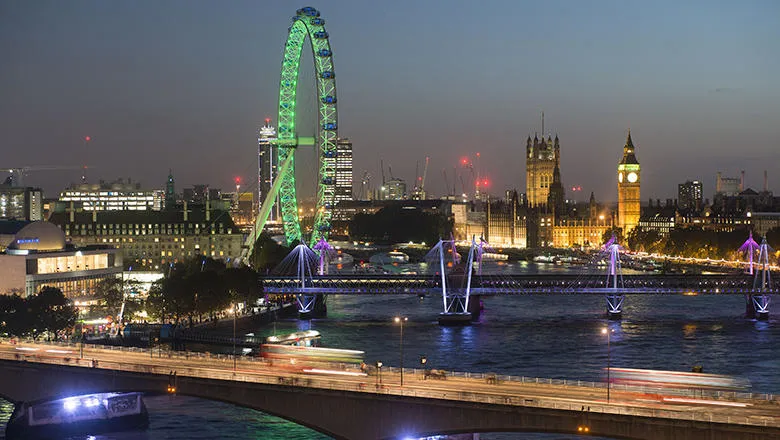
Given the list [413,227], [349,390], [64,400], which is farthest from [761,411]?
[413,227]

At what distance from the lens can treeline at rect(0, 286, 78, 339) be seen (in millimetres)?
56250

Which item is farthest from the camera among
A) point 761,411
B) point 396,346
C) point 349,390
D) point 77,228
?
point 77,228

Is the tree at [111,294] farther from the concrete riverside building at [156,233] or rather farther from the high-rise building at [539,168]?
the high-rise building at [539,168]

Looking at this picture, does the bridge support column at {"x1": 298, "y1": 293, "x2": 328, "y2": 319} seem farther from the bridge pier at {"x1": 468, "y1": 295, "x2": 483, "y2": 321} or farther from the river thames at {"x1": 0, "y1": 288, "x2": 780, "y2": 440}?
the bridge pier at {"x1": 468, "y1": 295, "x2": 483, "y2": 321}

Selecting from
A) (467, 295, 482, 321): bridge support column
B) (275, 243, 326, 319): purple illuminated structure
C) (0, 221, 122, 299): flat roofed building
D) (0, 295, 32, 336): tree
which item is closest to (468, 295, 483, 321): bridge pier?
(467, 295, 482, 321): bridge support column

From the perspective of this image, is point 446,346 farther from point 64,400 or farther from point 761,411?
point 761,411

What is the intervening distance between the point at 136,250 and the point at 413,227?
279 ft

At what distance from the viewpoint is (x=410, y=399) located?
31.4 m

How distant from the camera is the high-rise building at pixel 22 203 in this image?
546 ft

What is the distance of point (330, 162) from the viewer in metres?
79.6

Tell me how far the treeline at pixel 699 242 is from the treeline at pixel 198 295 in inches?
2408

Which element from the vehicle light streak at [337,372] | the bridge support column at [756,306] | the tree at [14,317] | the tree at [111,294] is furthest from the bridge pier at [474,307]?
the vehicle light streak at [337,372]

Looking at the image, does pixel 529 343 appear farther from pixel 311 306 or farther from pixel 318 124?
pixel 318 124

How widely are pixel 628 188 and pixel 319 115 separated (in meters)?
97.4
